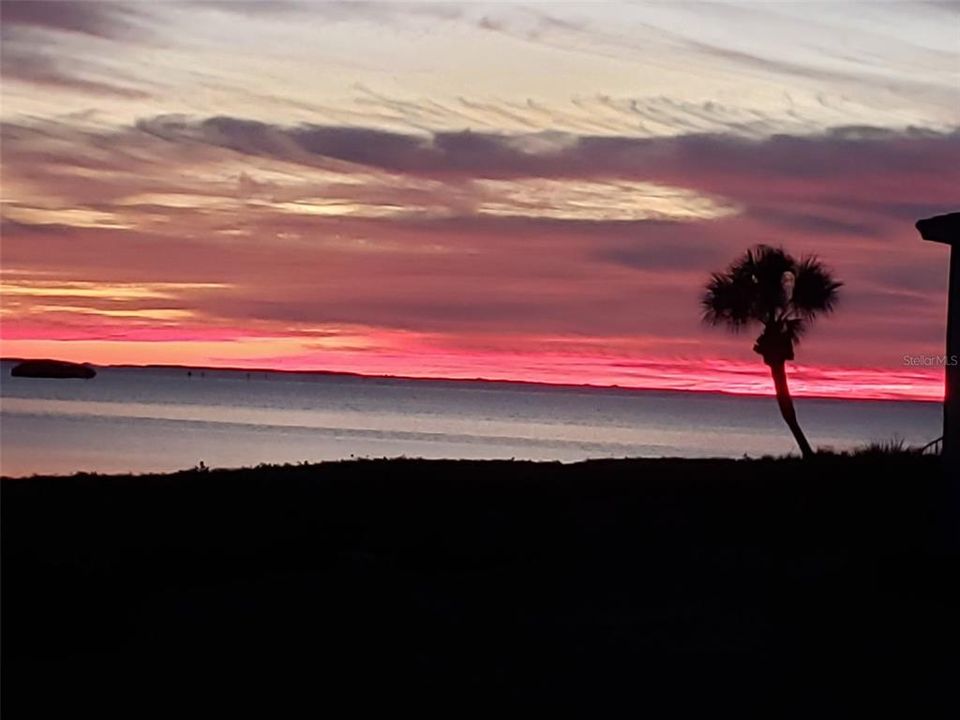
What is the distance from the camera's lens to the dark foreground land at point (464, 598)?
34.0 ft

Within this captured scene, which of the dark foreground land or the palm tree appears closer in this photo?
the dark foreground land

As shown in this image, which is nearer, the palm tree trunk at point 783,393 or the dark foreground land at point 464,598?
the dark foreground land at point 464,598

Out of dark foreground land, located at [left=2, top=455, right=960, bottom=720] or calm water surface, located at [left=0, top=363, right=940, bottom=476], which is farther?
calm water surface, located at [left=0, top=363, right=940, bottom=476]

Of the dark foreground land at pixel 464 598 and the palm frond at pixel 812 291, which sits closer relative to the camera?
the dark foreground land at pixel 464 598

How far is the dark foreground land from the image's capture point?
408 inches

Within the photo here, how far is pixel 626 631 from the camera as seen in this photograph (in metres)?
12.5

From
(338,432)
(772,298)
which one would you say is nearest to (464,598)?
(772,298)

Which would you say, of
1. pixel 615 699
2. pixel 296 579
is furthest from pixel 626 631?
pixel 296 579

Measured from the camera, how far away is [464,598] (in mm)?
13523

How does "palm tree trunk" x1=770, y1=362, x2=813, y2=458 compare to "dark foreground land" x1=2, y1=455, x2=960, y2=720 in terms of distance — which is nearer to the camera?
"dark foreground land" x1=2, y1=455, x2=960, y2=720

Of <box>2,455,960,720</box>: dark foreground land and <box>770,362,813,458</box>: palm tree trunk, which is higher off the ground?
<box>770,362,813,458</box>: palm tree trunk

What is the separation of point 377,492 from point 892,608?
785 centimetres

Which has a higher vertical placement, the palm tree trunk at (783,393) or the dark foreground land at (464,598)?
the palm tree trunk at (783,393)

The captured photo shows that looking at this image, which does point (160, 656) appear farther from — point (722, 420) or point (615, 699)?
point (722, 420)
